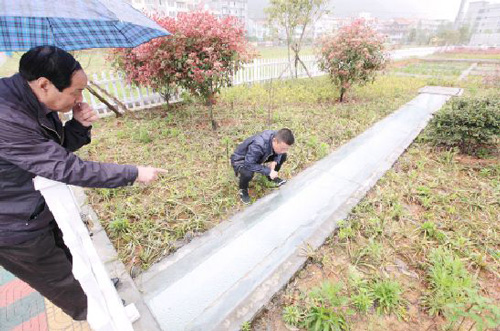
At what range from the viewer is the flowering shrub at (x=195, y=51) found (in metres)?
4.45

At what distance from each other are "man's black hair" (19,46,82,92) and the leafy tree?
1050cm

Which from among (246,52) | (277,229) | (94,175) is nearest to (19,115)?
(94,175)

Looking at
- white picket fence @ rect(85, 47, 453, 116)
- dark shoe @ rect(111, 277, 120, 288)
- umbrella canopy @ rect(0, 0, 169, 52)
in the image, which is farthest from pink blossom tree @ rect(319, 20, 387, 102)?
dark shoe @ rect(111, 277, 120, 288)

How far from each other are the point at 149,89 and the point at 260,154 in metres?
5.24

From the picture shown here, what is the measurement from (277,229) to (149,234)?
145 centimetres

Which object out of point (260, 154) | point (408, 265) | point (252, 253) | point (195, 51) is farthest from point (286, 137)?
point (195, 51)

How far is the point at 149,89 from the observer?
686 cm

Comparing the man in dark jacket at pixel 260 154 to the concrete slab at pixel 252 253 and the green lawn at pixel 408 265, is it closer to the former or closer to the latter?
the concrete slab at pixel 252 253

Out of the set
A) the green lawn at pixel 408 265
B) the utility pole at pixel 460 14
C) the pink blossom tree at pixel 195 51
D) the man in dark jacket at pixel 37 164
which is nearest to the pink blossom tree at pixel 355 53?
the pink blossom tree at pixel 195 51

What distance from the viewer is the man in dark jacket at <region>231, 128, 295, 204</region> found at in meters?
2.88

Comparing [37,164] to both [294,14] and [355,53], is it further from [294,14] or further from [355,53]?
[294,14]

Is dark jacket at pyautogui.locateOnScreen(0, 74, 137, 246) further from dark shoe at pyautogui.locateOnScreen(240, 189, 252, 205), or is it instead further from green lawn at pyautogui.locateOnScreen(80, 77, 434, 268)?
dark shoe at pyautogui.locateOnScreen(240, 189, 252, 205)

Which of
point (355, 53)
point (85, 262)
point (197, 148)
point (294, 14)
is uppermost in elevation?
point (294, 14)

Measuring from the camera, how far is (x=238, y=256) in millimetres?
2498
